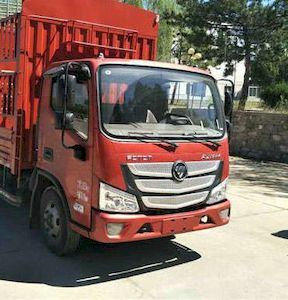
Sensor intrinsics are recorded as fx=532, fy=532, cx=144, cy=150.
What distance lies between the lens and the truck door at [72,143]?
527cm

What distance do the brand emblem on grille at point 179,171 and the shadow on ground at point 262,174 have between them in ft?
18.2

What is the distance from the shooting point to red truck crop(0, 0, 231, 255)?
516 cm

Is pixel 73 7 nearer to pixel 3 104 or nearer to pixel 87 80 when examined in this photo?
pixel 3 104

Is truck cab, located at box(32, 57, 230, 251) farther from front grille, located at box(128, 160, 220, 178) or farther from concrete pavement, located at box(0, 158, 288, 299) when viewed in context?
concrete pavement, located at box(0, 158, 288, 299)

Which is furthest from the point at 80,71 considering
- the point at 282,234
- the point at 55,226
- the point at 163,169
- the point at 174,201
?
the point at 282,234

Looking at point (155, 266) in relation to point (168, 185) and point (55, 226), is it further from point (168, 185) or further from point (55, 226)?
point (55, 226)

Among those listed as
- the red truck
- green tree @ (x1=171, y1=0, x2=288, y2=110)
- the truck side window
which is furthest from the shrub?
the truck side window

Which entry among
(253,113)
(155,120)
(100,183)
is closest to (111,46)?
(155,120)

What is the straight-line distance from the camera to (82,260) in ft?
19.3

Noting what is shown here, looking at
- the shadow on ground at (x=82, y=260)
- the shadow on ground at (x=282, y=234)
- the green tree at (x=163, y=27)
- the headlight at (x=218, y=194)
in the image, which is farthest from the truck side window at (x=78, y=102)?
the green tree at (x=163, y=27)

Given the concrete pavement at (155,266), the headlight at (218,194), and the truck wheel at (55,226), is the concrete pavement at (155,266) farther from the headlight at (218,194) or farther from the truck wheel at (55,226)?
the headlight at (218,194)

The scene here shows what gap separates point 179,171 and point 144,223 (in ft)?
2.12

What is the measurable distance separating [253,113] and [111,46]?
11157 millimetres

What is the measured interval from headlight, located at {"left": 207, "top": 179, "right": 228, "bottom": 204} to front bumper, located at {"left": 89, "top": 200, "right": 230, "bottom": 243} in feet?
0.35
